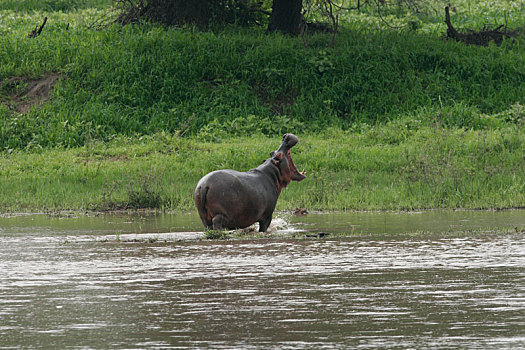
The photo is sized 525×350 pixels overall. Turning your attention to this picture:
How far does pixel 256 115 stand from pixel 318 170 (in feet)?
16.9

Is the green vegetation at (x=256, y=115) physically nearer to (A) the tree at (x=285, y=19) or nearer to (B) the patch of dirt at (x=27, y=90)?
(B) the patch of dirt at (x=27, y=90)

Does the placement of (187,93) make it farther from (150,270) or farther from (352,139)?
(150,270)

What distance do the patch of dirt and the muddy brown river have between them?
11922 millimetres

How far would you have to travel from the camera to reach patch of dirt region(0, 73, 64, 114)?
2297cm

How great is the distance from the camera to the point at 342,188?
15.5 m

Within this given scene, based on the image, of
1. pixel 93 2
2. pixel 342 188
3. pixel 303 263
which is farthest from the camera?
pixel 93 2

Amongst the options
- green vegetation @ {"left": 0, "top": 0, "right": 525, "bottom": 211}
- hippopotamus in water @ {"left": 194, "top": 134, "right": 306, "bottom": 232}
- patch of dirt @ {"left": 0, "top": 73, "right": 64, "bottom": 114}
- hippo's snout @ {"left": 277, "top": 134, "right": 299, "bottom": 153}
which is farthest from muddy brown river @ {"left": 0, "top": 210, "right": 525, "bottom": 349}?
patch of dirt @ {"left": 0, "top": 73, "right": 64, "bottom": 114}

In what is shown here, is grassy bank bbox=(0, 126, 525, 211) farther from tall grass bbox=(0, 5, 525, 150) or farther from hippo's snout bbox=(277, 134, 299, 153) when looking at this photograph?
hippo's snout bbox=(277, 134, 299, 153)

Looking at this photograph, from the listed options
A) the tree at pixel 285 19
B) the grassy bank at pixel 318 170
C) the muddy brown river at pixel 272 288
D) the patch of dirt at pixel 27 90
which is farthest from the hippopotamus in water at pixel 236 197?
the tree at pixel 285 19

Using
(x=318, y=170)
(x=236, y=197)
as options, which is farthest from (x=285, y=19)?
(x=236, y=197)

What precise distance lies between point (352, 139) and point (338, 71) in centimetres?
419

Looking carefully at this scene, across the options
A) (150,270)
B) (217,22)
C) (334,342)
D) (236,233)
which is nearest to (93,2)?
(217,22)

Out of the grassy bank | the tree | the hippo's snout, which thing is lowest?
the grassy bank

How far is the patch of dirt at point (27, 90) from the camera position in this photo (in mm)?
22969
